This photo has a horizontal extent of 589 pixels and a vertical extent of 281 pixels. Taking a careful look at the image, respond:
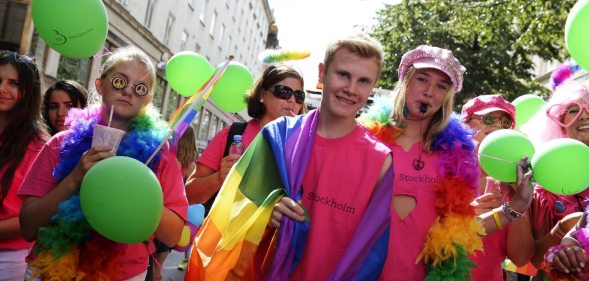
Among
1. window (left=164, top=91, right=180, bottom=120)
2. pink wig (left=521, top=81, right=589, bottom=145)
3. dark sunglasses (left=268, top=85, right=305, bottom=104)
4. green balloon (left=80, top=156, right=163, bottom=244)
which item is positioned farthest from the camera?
window (left=164, top=91, right=180, bottom=120)

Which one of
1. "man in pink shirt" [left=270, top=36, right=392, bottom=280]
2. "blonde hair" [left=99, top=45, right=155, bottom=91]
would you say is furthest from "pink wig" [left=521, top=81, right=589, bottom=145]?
"blonde hair" [left=99, top=45, right=155, bottom=91]

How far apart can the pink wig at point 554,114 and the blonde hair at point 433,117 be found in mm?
729

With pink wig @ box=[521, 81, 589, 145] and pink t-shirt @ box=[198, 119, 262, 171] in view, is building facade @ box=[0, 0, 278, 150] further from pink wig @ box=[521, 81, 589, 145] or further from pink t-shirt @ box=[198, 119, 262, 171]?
pink wig @ box=[521, 81, 589, 145]

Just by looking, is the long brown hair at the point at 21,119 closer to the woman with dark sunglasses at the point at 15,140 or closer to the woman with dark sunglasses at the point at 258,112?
the woman with dark sunglasses at the point at 15,140

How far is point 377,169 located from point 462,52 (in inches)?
652

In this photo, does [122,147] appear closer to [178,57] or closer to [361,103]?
[361,103]

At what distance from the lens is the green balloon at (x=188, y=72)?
4145mm

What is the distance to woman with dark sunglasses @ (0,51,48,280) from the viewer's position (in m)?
2.75

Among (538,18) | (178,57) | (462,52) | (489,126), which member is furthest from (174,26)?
(489,126)

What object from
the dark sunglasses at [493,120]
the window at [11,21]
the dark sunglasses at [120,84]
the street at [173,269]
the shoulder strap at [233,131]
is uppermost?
the window at [11,21]

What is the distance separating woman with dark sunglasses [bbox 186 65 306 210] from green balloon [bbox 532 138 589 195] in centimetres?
150

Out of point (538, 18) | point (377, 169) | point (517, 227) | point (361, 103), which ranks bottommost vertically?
point (517, 227)

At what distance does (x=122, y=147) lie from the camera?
2.41 m

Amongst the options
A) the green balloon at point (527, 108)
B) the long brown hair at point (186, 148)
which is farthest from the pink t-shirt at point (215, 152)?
the green balloon at point (527, 108)
